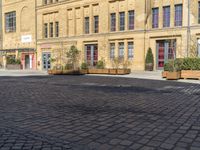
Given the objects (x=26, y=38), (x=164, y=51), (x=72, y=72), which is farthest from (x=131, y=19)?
(x=26, y=38)

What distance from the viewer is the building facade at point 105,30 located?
28.4 meters

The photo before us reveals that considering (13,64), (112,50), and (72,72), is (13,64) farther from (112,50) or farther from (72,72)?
(72,72)

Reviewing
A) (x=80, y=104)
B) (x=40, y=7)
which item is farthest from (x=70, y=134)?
(x=40, y=7)

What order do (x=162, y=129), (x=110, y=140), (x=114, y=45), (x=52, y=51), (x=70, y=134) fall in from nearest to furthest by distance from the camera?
(x=110, y=140), (x=70, y=134), (x=162, y=129), (x=114, y=45), (x=52, y=51)

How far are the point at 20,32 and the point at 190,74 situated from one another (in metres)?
31.7

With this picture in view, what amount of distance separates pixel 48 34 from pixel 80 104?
109 feet

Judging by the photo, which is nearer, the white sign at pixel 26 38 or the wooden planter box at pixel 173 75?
the wooden planter box at pixel 173 75

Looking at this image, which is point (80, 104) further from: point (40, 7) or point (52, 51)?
point (40, 7)

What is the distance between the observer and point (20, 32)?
44438 mm

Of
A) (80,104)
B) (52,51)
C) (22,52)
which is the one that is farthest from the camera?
(22,52)

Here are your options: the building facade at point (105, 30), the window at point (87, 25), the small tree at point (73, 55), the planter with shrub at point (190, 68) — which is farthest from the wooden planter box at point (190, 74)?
the window at point (87, 25)

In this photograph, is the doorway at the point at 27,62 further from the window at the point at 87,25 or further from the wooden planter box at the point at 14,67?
the window at the point at 87,25

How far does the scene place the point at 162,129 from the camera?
18.5 feet

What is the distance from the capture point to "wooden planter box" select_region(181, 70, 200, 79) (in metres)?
19.8
